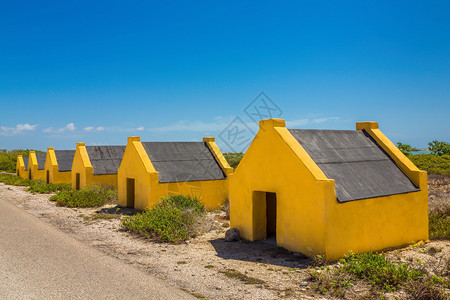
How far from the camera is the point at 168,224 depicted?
10.9 metres

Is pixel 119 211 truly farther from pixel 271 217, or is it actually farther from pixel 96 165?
pixel 271 217

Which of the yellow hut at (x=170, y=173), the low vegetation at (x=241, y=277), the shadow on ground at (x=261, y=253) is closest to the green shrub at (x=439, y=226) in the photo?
the shadow on ground at (x=261, y=253)

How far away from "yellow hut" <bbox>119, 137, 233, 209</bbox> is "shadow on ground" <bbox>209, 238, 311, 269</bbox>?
5498 millimetres

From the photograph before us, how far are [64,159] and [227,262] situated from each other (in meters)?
25.5

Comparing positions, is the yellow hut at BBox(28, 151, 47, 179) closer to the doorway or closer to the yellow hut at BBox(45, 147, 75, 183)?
the yellow hut at BBox(45, 147, 75, 183)

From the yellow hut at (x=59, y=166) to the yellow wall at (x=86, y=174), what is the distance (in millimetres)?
5545

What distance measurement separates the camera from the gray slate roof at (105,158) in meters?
22.6

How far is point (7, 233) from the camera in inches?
438

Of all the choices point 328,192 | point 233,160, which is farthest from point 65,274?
point 233,160

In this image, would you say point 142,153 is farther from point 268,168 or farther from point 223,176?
point 268,168

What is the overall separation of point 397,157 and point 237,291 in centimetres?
714

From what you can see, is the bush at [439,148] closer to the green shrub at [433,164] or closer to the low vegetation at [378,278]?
the green shrub at [433,164]

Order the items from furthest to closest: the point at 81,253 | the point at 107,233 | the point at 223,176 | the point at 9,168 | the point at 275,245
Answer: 1. the point at 9,168
2. the point at 223,176
3. the point at 107,233
4. the point at 275,245
5. the point at 81,253

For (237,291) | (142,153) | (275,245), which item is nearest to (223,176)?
(142,153)
